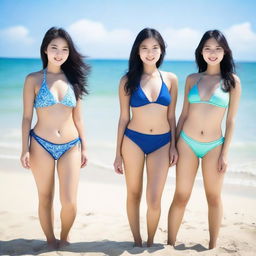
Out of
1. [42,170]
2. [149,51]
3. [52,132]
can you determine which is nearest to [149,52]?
[149,51]

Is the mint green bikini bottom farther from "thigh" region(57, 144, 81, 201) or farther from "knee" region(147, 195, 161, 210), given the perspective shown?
"thigh" region(57, 144, 81, 201)

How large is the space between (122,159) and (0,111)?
38.7 ft

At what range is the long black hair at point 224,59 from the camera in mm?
3777

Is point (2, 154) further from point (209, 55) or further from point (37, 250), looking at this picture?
point (209, 55)

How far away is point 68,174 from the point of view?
3.83 metres

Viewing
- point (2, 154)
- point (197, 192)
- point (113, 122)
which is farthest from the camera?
point (113, 122)

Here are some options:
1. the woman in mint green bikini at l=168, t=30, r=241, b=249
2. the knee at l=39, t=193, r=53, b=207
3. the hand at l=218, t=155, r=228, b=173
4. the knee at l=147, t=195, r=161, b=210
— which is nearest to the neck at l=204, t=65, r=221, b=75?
the woman in mint green bikini at l=168, t=30, r=241, b=249

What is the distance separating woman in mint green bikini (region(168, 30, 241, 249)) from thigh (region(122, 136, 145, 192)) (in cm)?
39

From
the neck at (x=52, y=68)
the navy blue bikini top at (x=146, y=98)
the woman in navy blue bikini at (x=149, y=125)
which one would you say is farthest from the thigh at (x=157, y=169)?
the neck at (x=52, y=68)

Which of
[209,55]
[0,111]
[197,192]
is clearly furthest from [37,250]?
[0,111]

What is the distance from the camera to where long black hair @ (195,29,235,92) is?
3.78m

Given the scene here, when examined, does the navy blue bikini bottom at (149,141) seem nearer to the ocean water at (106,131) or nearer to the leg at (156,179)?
the leg at (156,179)

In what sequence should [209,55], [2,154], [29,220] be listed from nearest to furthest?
[209,55] < [29,220] < [2,154]

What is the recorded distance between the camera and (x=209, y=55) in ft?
12.4
